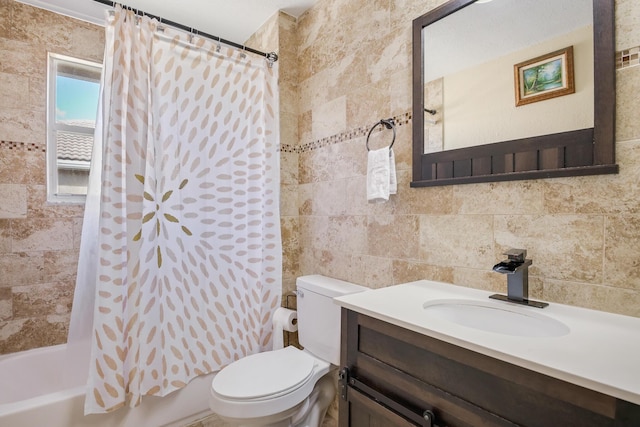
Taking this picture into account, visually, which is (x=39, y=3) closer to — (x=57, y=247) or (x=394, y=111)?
(x=57, y=247)

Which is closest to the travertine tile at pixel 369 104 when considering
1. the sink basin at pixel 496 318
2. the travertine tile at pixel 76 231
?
the sink basin at pixel 496 318

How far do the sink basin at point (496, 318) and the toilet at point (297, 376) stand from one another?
525 millimetres

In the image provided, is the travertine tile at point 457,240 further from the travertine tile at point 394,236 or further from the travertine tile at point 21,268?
the travertine tile at point 21,268

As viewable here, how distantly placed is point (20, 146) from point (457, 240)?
248 cm

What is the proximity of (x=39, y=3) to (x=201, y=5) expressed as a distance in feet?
3.11

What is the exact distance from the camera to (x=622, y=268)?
3.07 feet

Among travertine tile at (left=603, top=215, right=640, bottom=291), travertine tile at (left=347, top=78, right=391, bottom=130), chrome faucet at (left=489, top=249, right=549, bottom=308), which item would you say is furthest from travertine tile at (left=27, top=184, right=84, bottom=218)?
travertine tile at (left=603, top=215, right=640, bottom=291)

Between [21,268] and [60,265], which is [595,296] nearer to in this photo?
[60,265]

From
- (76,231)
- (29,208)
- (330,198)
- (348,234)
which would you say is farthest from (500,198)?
(29,208)

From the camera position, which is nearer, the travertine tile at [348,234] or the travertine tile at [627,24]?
the travertine tile at [627,24]

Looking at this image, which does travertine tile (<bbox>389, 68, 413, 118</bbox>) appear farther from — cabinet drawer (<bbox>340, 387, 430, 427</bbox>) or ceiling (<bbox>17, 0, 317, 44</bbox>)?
cabinet drawer (<bbox>340, 387, 430, 427</bbox>)

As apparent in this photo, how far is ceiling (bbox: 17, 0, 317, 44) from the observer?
1973 mm

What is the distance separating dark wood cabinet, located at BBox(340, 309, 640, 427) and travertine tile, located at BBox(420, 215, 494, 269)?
52 centimetres

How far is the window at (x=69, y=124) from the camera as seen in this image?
6.57 feet
